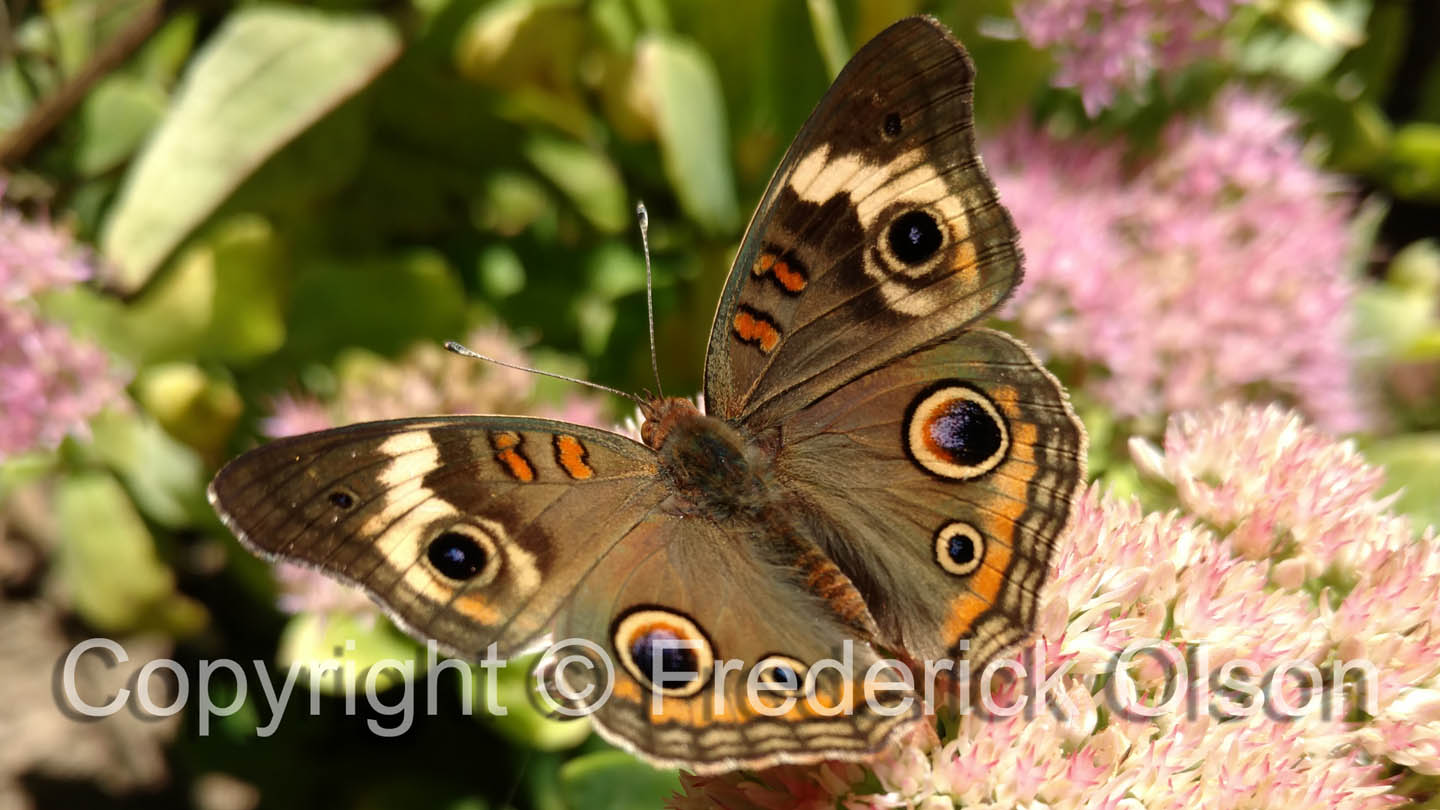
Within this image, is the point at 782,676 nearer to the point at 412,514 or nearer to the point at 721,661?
the point at 721,661

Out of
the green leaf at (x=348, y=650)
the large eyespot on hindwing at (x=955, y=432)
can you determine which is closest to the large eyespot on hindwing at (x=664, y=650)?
the large eyespot on hindwing at (x=955, y=432)

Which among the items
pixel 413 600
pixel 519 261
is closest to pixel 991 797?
pixel 413 600

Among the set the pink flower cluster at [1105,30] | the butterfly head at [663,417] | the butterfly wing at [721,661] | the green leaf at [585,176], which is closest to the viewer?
the butterfly wing at [721,661]

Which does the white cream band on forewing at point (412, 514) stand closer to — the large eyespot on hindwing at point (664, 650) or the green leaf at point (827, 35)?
the large eyespot on hindwing at point (664, 650)

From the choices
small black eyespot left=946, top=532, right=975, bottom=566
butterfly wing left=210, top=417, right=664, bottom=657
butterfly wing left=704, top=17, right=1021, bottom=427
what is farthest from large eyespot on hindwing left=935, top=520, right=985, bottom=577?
butterfly wing left=210, top=417, right=664, bottom=657

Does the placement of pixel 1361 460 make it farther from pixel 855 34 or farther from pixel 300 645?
pixel 300 645

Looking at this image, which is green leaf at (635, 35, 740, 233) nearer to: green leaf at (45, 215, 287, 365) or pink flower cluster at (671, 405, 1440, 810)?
green leaf at (45, 215, 287, 365)
